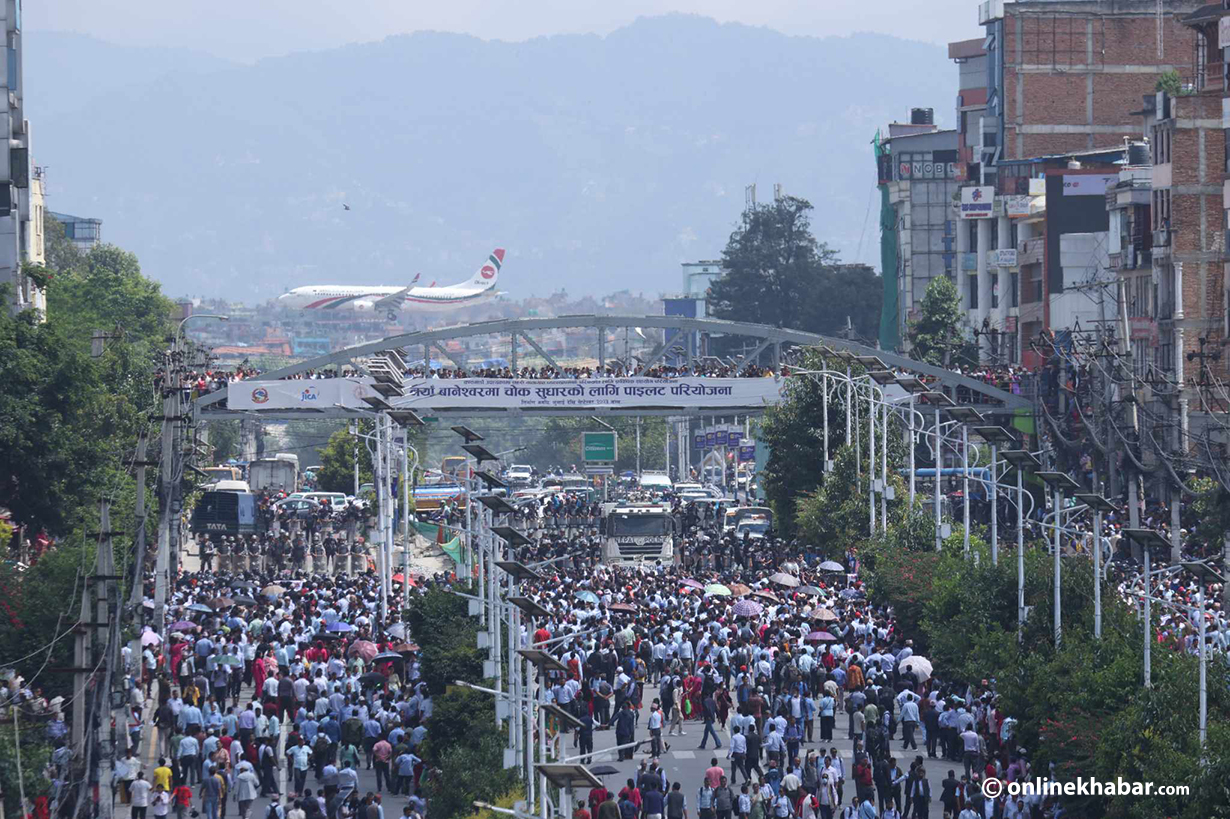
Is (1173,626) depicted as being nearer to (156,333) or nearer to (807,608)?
(807,608)

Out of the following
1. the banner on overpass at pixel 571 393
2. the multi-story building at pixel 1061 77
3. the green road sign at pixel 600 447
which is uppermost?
the multi-story building at pixel 1061 77

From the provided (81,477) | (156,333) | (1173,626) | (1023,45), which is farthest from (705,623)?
(156,333)

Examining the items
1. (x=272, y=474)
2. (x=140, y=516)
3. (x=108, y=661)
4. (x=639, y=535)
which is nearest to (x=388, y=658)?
(x=140, y=516)

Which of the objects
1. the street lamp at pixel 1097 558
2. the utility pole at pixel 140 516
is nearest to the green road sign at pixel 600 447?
the utility pole at pixel 140 516

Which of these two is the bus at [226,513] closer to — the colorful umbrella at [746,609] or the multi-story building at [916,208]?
the colorful umbrella at [746,609]

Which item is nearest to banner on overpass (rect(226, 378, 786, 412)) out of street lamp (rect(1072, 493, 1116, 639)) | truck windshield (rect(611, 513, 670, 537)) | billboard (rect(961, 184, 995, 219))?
truck windshield (rect(611, 513, 670, 537))

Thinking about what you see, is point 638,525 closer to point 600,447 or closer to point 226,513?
point 226,513
